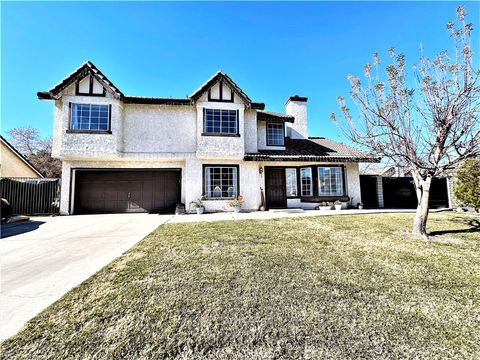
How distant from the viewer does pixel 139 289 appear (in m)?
3.11

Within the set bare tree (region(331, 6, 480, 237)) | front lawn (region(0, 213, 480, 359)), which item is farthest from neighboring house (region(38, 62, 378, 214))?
front lawn (region(0, 213, 480, 359))

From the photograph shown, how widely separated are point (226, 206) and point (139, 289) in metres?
8.97

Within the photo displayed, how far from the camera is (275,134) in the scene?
13945 mm

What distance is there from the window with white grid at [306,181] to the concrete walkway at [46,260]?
31.7 ft

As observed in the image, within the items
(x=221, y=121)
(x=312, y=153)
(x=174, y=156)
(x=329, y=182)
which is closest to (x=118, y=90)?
(x=174, y=156)

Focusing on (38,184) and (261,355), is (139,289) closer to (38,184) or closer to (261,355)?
(261,355)

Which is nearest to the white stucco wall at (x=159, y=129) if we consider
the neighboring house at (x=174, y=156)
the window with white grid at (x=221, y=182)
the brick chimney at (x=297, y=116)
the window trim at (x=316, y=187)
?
the neighboring house at (x=174, y=156)

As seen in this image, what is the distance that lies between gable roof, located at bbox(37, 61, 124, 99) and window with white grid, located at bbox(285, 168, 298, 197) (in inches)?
433

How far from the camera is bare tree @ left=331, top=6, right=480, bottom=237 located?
5.26m

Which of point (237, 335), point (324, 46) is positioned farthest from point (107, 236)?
point (324, 46)

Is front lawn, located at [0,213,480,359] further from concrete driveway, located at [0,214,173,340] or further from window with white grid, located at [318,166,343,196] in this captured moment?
window with white grid, located at [318,166,343,196]

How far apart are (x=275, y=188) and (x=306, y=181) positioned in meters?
2.12

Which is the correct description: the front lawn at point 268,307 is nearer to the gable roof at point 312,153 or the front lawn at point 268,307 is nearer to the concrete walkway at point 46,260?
the concrete walkway at point 46,260

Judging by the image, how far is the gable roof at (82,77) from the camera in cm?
1077
